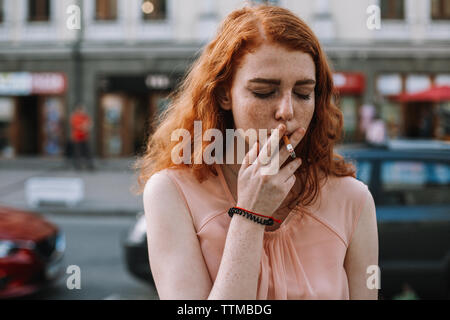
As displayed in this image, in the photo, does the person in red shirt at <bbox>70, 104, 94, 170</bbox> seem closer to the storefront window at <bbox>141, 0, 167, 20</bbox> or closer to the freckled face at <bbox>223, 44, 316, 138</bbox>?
the storefront window at <bbox>141, 0, 167, 20</bbox>

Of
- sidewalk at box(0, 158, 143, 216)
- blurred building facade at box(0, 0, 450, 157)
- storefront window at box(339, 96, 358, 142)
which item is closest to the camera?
sidewalk at box(0, 158, 143, 216)

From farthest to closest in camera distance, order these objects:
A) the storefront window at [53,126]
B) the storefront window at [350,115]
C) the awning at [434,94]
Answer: the storefront window at [53,126]
the storefront window at [350,115]
the awning at [434,94]

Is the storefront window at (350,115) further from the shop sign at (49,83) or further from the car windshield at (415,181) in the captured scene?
the car windshield at (415,181)

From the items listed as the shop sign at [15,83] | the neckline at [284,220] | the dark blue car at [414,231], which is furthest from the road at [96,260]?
the shop sign at [15,83]

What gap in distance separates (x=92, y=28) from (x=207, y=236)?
16.9 metres

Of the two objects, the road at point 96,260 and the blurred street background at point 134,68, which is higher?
the blurred street background at point 134,68

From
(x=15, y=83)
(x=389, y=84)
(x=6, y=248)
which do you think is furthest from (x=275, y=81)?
(x=15, y=83)

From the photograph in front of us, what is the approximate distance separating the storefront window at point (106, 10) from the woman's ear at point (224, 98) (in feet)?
53.9

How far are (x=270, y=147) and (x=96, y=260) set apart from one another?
5.55 m

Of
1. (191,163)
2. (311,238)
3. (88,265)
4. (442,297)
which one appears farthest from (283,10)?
(88,265)

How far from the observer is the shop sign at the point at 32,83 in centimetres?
1709

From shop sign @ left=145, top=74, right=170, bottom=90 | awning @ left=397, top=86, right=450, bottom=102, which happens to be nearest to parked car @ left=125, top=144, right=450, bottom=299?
awning @ left=397, top=86, right=450, bottom=102

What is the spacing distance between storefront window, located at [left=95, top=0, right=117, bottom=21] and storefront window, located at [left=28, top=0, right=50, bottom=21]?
6.07ft

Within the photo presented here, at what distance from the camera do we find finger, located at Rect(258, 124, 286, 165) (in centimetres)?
117
